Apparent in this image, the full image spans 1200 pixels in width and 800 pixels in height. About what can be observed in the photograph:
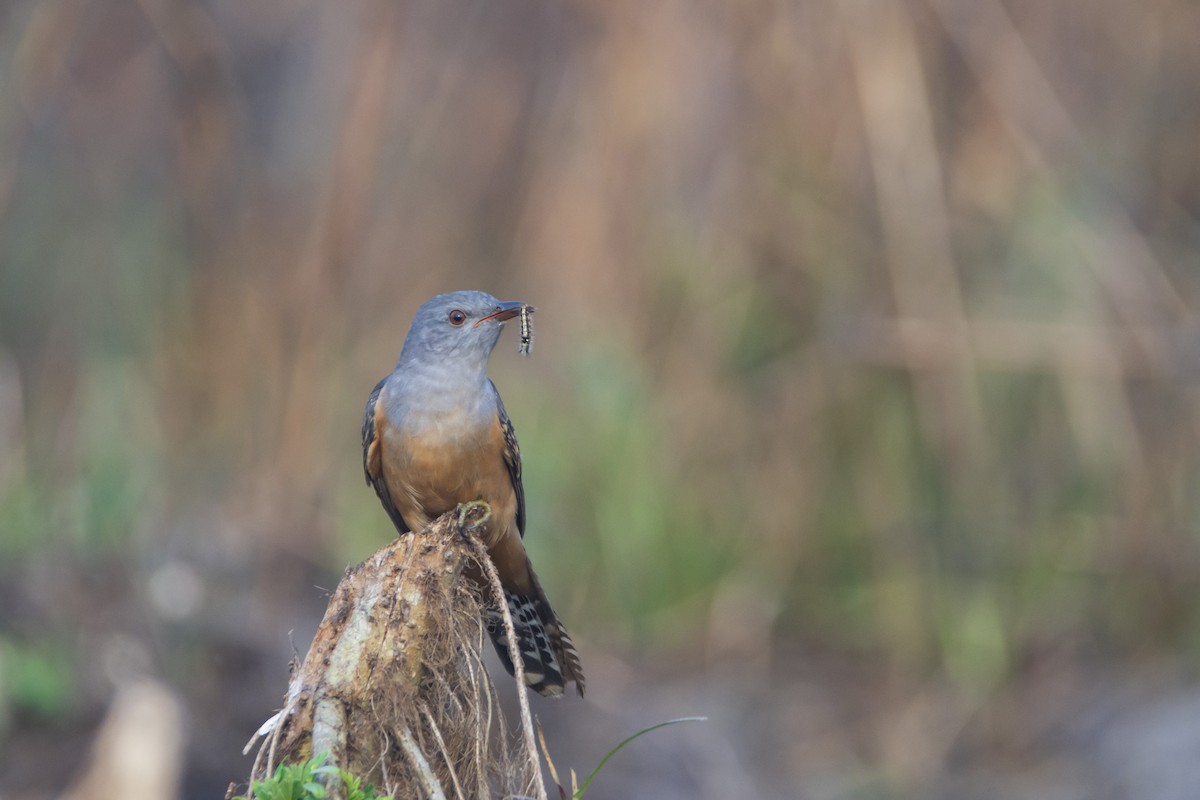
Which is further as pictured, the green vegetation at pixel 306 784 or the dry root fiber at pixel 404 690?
the dry root fiber at pixel 404 690

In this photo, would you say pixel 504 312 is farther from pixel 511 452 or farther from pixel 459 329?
pixel 511 452

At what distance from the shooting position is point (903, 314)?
9.55 meters

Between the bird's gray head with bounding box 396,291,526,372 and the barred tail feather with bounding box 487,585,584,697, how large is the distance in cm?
103

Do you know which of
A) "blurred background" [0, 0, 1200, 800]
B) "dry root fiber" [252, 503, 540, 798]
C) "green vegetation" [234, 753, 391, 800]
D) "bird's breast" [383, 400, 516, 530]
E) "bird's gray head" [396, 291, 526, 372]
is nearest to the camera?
"green vegetation" [234, 753, 391, 800]

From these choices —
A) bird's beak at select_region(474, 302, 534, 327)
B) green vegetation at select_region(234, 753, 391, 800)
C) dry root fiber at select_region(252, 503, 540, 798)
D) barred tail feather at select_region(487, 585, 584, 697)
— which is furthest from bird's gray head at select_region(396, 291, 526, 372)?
green vegetation at select_region(234, 753, 391, 800)

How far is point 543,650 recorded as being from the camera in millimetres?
4676

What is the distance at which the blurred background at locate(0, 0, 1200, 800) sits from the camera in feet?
30.8

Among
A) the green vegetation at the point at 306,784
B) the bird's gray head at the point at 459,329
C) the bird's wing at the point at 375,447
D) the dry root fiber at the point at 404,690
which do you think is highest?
the bird's gray head at the point at 459,329

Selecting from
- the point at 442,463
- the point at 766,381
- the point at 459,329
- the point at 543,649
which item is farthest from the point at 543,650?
the point at 766,381

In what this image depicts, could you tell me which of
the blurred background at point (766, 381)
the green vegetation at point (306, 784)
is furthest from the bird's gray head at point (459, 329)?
the blurred background at point (766, 381)

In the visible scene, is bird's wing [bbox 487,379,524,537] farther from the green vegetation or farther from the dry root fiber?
the green vegetation

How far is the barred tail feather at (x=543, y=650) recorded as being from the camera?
4.56 metres

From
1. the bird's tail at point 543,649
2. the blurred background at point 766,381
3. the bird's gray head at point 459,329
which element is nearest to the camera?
the bird's tail at point 543,649

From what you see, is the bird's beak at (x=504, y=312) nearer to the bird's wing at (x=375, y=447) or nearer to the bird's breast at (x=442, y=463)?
the bird's breast at (x=442, y=463)
